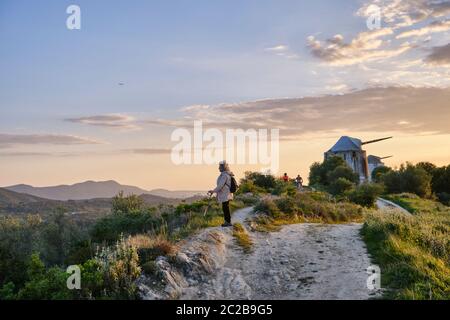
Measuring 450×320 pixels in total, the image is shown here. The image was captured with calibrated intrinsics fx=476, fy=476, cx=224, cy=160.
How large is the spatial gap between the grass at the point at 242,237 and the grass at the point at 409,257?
13.1 ft

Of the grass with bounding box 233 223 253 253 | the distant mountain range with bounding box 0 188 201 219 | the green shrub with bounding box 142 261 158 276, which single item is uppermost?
the grass with bounding box 233 223 253 253

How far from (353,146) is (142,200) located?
4367cm

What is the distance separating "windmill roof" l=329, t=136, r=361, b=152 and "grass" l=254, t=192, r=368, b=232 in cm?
4838

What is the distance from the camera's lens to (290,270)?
540 inches

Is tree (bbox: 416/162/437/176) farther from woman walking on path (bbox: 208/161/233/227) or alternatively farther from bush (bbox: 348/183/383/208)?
woman walking on path (bbox: 208/161/233/227)

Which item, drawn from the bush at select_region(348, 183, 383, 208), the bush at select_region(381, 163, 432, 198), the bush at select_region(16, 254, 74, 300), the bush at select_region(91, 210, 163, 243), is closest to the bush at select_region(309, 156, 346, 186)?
the bush at select_region(381, 163, 432, 198)

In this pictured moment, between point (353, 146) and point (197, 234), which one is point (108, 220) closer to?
point (197, 234)

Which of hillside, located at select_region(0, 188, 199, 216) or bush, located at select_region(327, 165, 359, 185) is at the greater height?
bush, located at select_region(327, 165, 359, 185)

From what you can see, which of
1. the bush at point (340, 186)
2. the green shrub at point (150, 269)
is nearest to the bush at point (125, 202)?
the bush at point (340, 186)

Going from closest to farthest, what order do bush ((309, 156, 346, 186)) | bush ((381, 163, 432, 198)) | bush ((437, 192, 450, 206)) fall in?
bush ((309, 156, 346, 186)) < bush ((381, 163, 432, 198)) < bush ((437, 192, 450, 206))

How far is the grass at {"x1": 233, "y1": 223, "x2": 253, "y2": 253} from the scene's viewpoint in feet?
52.5

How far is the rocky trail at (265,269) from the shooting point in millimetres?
11859

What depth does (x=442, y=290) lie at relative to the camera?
38.4 ft
